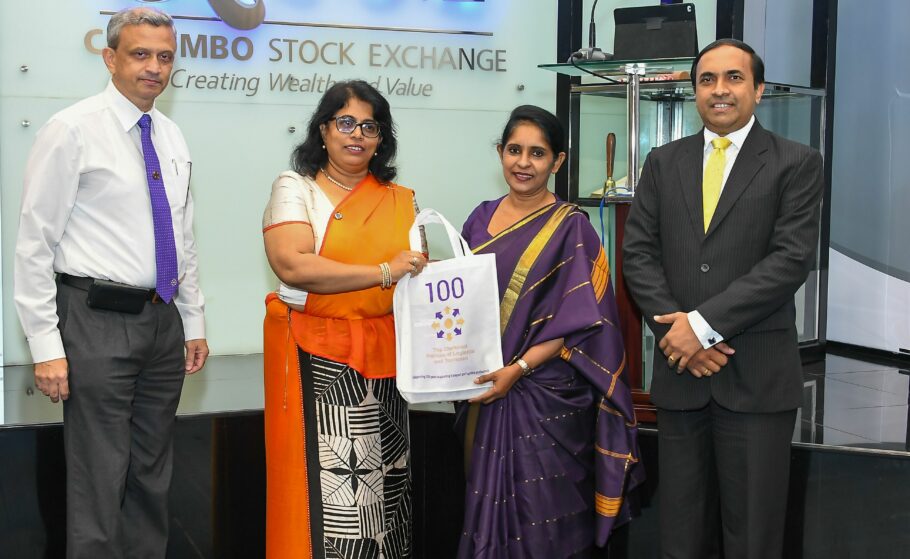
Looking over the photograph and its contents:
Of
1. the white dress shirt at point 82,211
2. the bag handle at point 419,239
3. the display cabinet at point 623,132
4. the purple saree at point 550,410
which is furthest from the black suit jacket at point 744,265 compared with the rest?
the white dress shirt at point 82,211

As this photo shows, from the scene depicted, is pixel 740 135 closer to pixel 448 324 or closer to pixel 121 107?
pixel 448 324

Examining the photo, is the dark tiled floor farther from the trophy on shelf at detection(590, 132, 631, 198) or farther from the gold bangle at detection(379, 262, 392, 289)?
the gold bangle at detection(379, 262, 392, 289)

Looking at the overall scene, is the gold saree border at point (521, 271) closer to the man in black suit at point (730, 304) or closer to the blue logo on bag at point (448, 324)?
the blue logo on bag at point (448, 324)

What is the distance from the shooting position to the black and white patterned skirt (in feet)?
9.21

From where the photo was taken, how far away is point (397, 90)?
5207 millimetres

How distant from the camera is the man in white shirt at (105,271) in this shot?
8.39 ft

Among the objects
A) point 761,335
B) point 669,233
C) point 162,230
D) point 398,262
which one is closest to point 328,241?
point 398,262

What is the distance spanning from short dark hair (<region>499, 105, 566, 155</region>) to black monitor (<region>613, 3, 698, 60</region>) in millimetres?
1054

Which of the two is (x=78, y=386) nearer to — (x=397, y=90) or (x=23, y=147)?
(x=23, y=147)

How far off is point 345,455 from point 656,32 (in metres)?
1.97

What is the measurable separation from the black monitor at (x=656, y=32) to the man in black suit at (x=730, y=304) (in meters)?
1.10

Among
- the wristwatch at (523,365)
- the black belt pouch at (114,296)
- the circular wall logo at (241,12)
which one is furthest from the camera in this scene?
the circular wall logo at (241,12)

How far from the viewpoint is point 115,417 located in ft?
8.77

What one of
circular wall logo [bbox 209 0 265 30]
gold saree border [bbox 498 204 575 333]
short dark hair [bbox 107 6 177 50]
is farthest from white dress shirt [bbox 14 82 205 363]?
circular wall logo [bbox 209 0 265 30]
